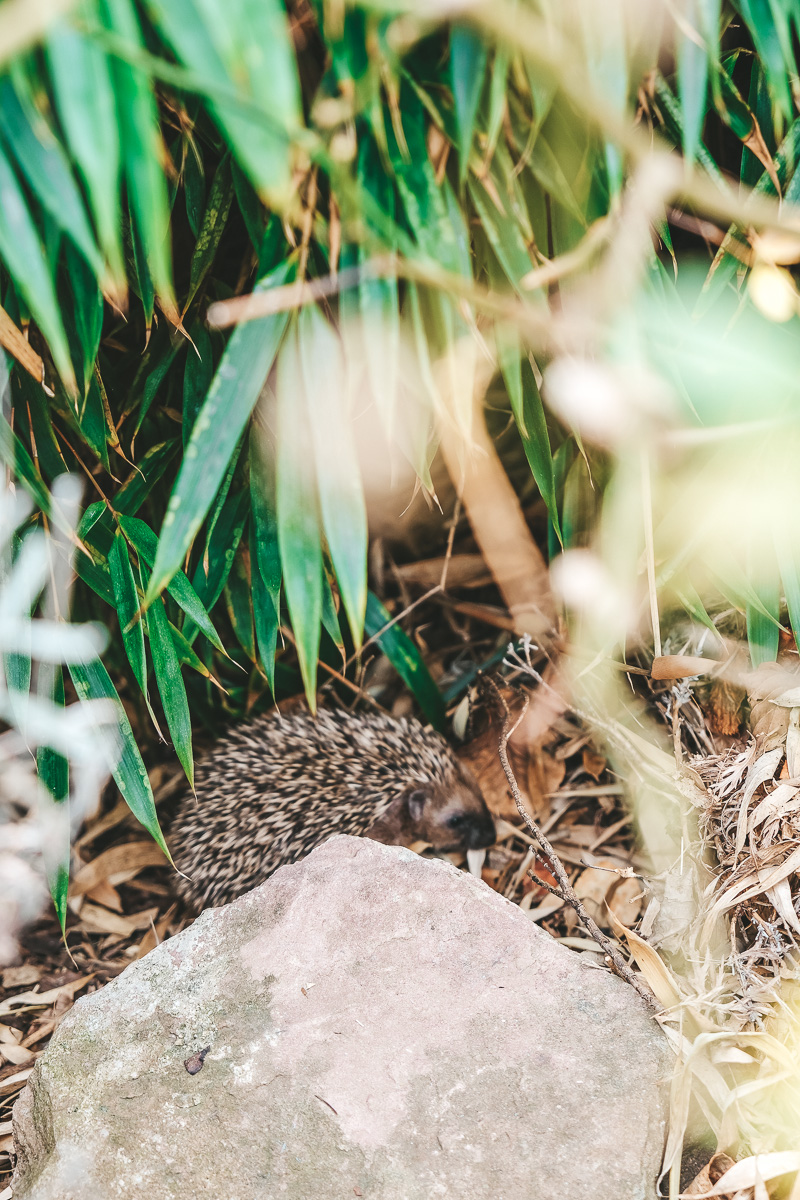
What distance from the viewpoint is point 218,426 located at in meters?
1.68

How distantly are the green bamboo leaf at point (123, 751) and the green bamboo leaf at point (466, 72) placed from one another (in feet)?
5.22

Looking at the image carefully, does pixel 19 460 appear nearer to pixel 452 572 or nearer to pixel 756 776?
pixel 452 572

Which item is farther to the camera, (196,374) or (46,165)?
(196,374)

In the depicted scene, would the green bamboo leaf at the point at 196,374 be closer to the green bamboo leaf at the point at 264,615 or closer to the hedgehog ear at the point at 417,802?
the green bamboo leaf at the point at 264,615

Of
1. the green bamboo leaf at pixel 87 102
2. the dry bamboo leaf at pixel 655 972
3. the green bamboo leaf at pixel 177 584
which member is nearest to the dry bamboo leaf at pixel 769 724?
the dry bamboo leaf at pixel 655 972

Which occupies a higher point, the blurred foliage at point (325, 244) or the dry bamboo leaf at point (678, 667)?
the blurred foliage at point (325, 244)

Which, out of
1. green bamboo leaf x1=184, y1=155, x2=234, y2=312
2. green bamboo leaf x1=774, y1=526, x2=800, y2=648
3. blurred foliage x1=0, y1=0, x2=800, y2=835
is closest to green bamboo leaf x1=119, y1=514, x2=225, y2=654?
blurred foliage x1=0, y1=0, x2=800, y2=835

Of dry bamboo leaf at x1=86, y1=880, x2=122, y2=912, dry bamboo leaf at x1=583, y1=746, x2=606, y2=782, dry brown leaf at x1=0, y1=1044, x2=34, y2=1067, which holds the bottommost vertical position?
dry bamboo leaf at x1=583, y1=746, x2=606, y2=782

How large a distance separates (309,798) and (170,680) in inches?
34.8

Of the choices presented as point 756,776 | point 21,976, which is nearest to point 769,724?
point 756,776

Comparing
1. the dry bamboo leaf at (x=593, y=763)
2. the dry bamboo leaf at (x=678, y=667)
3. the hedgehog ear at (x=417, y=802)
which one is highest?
the dry bamboo leaf at (x=678, y=667)

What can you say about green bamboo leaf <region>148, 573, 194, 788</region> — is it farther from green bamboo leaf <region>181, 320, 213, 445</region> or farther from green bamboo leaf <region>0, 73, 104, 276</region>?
green bamboo leaf <region>0, 73, 104, 276</region>

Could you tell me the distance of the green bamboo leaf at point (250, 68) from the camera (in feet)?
4.19

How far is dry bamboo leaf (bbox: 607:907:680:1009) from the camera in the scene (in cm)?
185
